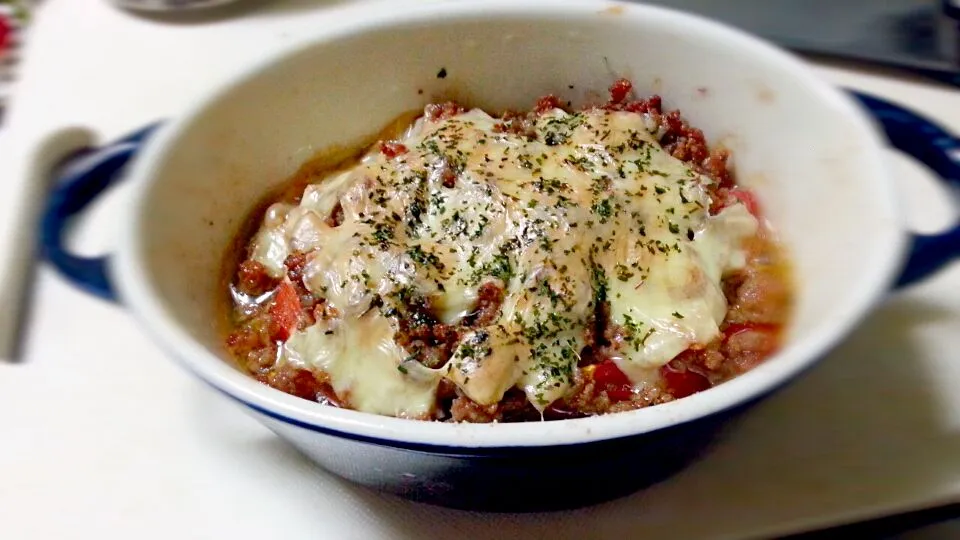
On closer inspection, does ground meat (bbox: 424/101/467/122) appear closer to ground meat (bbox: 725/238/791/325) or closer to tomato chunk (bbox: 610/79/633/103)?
tomato chunk (bbox: 610/79/633/103)

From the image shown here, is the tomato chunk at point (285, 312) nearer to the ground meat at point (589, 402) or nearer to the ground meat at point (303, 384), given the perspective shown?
the ground meat at point (303, 384)

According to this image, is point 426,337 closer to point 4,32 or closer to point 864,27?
point 864,27

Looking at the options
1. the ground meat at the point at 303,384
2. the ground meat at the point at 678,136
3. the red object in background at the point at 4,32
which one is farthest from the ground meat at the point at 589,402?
the red object in background at the point at 4,32

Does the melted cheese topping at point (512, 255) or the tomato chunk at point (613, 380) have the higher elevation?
the melted cheese topping at point (512, 255)

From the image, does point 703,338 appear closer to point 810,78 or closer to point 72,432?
point 810,78

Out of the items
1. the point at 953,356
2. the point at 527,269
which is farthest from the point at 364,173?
the point at 953,356

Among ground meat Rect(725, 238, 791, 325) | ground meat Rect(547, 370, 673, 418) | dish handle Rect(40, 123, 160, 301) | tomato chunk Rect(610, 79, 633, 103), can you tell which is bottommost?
ground meat Rect(547, 370, 673, 418)

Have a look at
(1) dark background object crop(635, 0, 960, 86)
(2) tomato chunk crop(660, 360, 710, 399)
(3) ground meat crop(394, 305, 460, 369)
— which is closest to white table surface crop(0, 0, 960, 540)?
(2) tomato chunk crop(660, 360, 710, 399)
